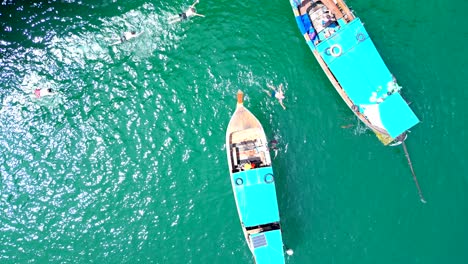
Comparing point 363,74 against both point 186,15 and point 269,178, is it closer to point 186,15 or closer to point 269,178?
point 269,178

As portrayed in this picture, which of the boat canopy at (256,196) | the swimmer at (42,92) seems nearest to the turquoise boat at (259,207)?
the boat canopy at (256,196)

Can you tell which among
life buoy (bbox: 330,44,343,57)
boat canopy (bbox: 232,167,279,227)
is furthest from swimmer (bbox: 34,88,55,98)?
life buoy (bbox: 330,44,343,57)

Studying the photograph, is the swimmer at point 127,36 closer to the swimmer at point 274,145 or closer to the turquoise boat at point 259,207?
the turquoise boat at point 259,207

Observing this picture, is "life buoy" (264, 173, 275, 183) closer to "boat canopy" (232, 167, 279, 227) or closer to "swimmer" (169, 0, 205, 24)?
"boat canopy" (232, 167, 279, 227)

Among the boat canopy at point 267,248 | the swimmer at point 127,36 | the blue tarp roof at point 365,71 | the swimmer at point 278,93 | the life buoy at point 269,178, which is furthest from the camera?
the swimmer at point 278,93

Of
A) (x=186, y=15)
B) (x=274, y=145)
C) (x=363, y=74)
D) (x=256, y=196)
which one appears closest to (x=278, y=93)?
(x=274, y=145)

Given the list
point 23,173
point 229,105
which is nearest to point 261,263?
point 229,105

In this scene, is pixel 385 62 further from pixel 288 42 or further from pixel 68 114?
pixel 68 114
